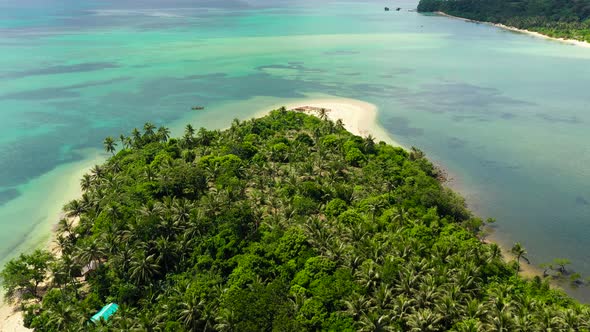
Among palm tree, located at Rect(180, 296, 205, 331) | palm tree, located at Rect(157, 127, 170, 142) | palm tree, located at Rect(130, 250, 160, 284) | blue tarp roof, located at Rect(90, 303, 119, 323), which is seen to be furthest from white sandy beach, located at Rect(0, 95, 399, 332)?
palm tree, located at Rect(180, 296, 205, 331)

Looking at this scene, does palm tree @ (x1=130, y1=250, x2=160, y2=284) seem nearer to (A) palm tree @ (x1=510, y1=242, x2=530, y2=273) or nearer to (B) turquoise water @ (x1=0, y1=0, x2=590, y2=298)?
(B) turquoise water @ (x1=0, y1=0, x2=590, y2=298)

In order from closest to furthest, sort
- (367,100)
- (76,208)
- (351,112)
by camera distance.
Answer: (76,208) < (351,112) < (367,100)

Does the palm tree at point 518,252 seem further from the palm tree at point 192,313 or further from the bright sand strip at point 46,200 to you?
the bright sand strip at point 46,200

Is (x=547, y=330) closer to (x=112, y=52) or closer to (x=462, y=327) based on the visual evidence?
(x=462, y=327)

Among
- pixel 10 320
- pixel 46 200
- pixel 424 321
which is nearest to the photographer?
pixel 424 321

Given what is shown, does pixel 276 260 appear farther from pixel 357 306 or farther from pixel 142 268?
pixel 142 268

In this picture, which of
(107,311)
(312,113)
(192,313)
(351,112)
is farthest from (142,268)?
(351,112)

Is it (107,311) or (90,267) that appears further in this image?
(90,267)

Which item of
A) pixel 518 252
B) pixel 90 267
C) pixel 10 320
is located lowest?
pixel 10 320
